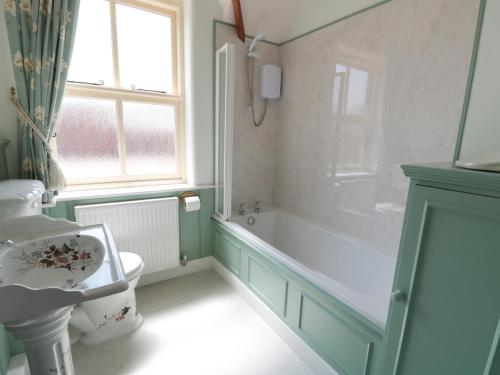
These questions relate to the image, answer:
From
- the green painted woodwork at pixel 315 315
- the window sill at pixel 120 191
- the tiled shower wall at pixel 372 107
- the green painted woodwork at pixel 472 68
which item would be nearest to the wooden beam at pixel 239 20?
the tiled shower wall at pixel 372 107

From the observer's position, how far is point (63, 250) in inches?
45.0

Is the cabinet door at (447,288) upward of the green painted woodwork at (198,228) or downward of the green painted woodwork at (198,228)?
upward

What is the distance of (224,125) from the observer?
2188mm

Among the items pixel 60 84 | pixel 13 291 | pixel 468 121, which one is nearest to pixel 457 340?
pixel 468 121

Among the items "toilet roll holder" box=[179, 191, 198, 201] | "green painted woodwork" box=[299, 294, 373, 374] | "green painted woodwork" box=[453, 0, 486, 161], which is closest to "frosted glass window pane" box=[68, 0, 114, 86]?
"toilet roll holder" box=[179, 191, 198, 201]

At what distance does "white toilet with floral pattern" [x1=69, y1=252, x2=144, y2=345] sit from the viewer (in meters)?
1.62

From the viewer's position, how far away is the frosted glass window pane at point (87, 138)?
202cm

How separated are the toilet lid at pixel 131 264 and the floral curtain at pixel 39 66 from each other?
74cm

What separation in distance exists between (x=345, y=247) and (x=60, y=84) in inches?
96.1

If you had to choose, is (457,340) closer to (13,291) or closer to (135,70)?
(13,291)

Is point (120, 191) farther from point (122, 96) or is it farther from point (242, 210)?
point (242, 210)

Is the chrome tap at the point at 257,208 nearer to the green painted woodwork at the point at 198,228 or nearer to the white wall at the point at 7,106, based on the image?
the green painted woodwork at the point at 198,228

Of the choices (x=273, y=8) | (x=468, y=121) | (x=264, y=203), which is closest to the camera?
(x=468, y=121)

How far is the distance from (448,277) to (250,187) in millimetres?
2114
